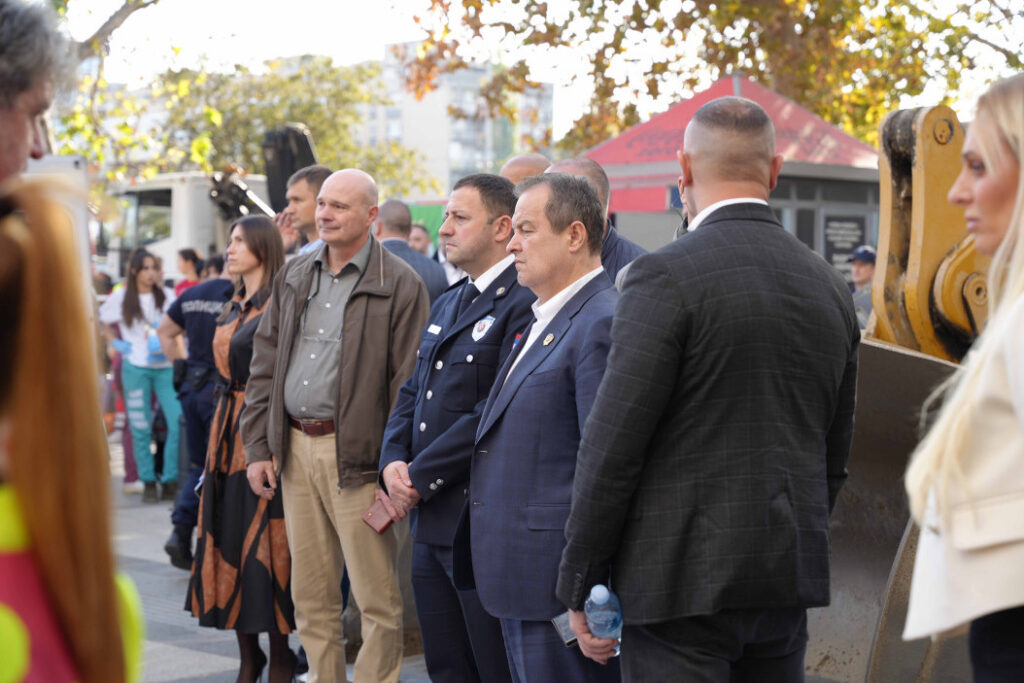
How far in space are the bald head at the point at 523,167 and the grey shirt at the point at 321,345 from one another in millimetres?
928

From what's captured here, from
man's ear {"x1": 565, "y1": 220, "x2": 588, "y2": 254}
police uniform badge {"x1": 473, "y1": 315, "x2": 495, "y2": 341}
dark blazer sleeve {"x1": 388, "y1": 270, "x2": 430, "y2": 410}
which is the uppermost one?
man's ear {"x1": 565, "y1": 220, "x2": 588, "y2": 254}

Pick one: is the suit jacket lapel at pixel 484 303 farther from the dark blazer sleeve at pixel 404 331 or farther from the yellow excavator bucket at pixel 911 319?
the yellow excavator bucket at pixel 911 319

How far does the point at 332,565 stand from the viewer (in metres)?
5.93

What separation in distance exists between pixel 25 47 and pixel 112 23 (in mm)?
12616

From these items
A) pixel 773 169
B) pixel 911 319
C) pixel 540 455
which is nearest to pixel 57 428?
pixel 773 169

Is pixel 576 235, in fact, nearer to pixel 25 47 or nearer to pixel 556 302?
pixel 556 302

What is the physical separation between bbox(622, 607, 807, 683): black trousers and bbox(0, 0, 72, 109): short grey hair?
2.05m

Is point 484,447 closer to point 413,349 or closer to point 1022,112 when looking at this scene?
point 413,349

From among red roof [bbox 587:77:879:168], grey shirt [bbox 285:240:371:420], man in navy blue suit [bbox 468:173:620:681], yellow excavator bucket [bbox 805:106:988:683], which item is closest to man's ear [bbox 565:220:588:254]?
man in navy blue suit [bbox 468:173:620:681]

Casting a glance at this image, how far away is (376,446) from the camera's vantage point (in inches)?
223

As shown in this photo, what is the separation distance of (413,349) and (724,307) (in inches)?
113

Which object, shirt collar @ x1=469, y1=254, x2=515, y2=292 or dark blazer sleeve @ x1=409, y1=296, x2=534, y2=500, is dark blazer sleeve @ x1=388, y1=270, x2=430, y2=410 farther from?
dark blazer sleeve @ x1=409, y1=296, x2=534, y2=500

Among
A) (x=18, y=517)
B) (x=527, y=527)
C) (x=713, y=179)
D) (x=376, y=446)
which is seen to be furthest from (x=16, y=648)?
(x=376, y=446)

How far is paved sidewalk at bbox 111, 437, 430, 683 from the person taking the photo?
657cm
